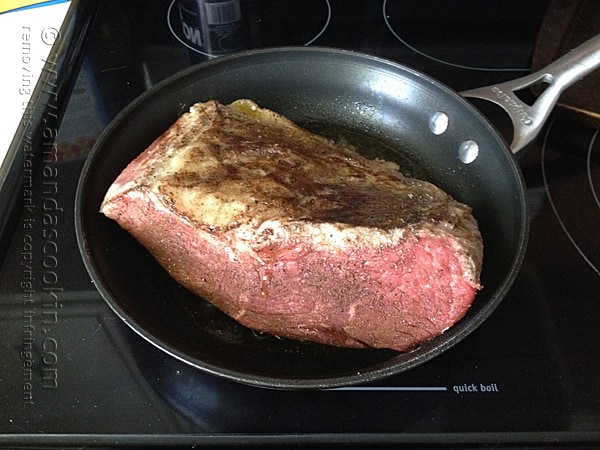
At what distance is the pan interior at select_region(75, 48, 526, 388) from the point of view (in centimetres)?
86

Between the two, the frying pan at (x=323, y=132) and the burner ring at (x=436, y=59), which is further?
the burner ring at (x=436, y=59)

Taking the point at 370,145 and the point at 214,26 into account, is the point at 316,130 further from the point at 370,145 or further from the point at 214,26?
the point at 214,26

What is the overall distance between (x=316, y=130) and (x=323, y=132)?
0.02 meters

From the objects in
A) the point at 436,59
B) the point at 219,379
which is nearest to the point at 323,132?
the point at 436,59

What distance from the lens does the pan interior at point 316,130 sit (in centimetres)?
86

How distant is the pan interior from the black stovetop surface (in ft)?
0.21

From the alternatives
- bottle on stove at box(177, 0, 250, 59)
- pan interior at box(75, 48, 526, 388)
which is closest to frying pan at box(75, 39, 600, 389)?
pan interior at box(75, 48, 526, 388)

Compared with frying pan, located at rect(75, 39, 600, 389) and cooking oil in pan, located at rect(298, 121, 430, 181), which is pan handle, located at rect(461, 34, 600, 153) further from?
cooking oil in pan, located at rect(298, 121, 430, 181)

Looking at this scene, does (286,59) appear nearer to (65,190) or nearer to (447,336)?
(65,190)

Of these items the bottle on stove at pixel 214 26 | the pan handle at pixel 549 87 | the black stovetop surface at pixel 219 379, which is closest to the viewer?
the black stovetop surface at pixel 219 379

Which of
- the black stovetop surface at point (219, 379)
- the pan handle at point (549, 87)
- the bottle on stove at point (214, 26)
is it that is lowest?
the black stovetop surface at point (219, 379)

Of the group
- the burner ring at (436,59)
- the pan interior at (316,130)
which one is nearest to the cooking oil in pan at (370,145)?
the pan interior at (316,130)

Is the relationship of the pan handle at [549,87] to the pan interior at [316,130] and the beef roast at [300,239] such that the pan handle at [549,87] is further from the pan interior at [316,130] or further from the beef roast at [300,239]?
the beef roast at [300,239]

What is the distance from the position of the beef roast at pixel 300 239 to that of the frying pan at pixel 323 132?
0.13 feet
